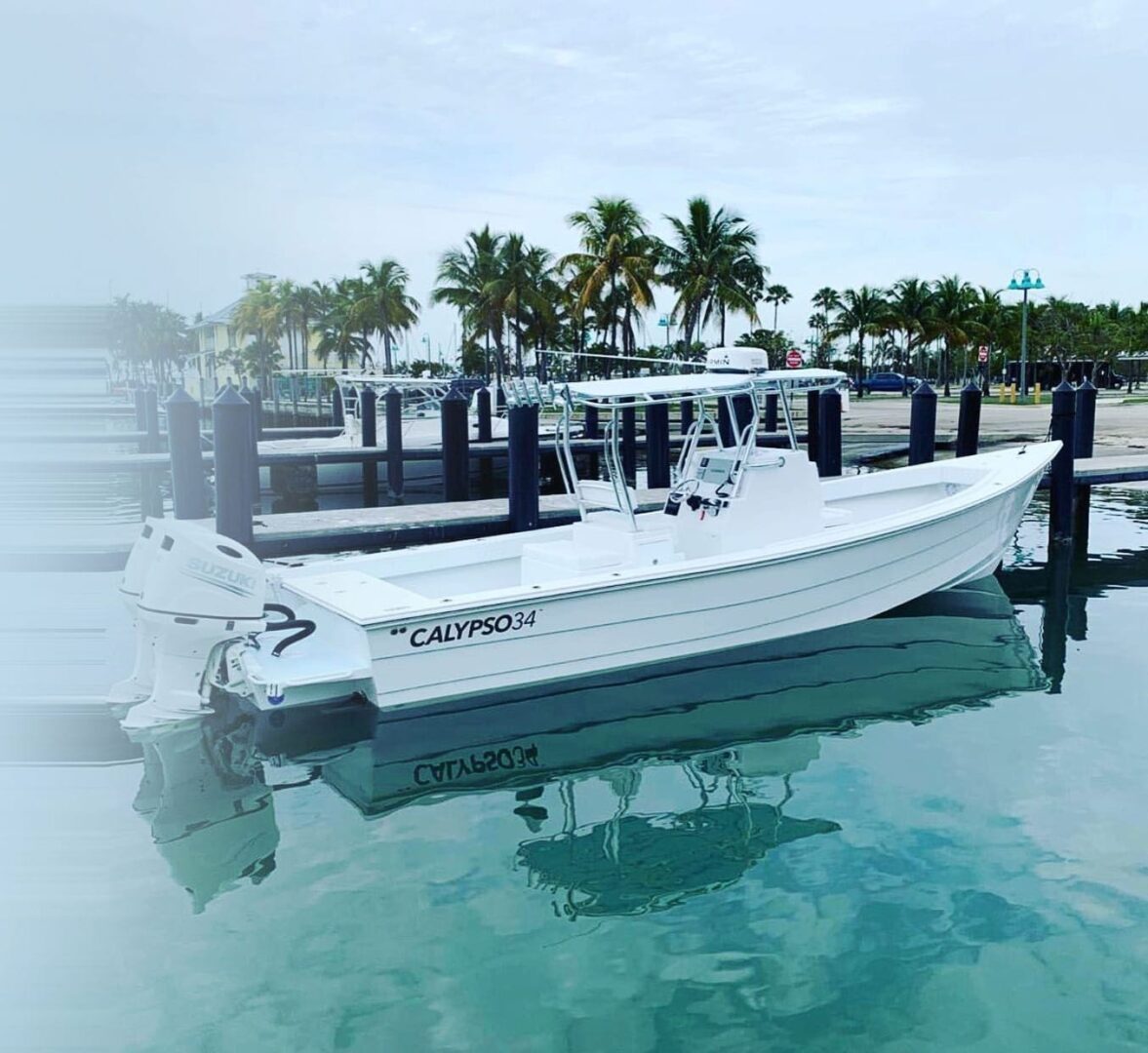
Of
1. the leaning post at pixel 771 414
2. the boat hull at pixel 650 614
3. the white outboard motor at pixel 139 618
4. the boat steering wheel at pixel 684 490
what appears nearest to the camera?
the white outboard motor at pixel 139 618

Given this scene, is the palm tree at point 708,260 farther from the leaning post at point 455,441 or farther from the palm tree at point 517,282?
the leaning post at point 455,441

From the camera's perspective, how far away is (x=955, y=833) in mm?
5312

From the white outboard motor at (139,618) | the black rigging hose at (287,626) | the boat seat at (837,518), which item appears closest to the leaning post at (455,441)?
the boat seat at (837,518)

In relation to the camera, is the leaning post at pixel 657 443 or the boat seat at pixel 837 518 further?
the leaning post at pixel 657 443

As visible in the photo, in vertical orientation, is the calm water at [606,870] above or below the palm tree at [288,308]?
below

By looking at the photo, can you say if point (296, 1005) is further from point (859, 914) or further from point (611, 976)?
point (859, 914)

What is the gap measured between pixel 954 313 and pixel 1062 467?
57794 mm

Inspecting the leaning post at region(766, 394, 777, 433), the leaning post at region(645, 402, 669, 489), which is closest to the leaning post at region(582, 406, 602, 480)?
the leaning post at region(766, 394, 777, 433)

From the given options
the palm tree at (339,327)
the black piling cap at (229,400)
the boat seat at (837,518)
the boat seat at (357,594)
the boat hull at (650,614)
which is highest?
the palm tree at (339,327)

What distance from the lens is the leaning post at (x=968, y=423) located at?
14.7 meters

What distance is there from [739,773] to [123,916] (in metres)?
3.35

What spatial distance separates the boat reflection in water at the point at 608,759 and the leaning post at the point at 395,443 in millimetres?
10913

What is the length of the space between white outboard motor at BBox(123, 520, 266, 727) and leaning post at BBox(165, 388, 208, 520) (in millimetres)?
3699

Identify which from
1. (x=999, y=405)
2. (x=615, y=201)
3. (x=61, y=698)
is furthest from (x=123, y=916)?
(x=999, y=405)
